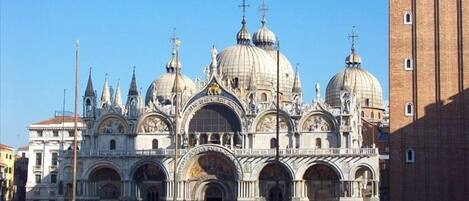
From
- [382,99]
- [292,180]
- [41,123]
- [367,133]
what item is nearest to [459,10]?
[292,180]

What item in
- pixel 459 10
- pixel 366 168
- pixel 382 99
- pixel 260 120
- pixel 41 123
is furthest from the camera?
pixel 382 99

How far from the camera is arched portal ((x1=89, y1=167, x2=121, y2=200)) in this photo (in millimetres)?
66625

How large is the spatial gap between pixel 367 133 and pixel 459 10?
30.7m

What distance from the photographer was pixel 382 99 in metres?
89.4

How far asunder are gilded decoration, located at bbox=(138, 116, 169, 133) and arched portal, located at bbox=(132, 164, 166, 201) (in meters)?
2.96

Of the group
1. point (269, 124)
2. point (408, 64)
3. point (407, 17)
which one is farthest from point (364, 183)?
point (407, 17)

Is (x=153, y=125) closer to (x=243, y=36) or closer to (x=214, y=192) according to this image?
(x=214, y=192)

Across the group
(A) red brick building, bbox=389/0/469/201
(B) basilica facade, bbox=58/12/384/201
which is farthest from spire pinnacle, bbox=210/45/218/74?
(A) red brick building, bbox=389/0/469/201

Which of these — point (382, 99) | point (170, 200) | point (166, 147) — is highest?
point (382, 99)

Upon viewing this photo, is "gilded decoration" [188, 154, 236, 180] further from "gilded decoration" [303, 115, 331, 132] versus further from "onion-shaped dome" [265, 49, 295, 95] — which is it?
"onion-shaped dome" [265, 49, 295, 95]

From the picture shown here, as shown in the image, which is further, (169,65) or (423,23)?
(169,65)

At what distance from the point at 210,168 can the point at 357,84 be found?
26524 mm

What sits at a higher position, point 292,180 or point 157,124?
point 157,124

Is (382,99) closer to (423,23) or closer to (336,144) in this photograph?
(336,144)
